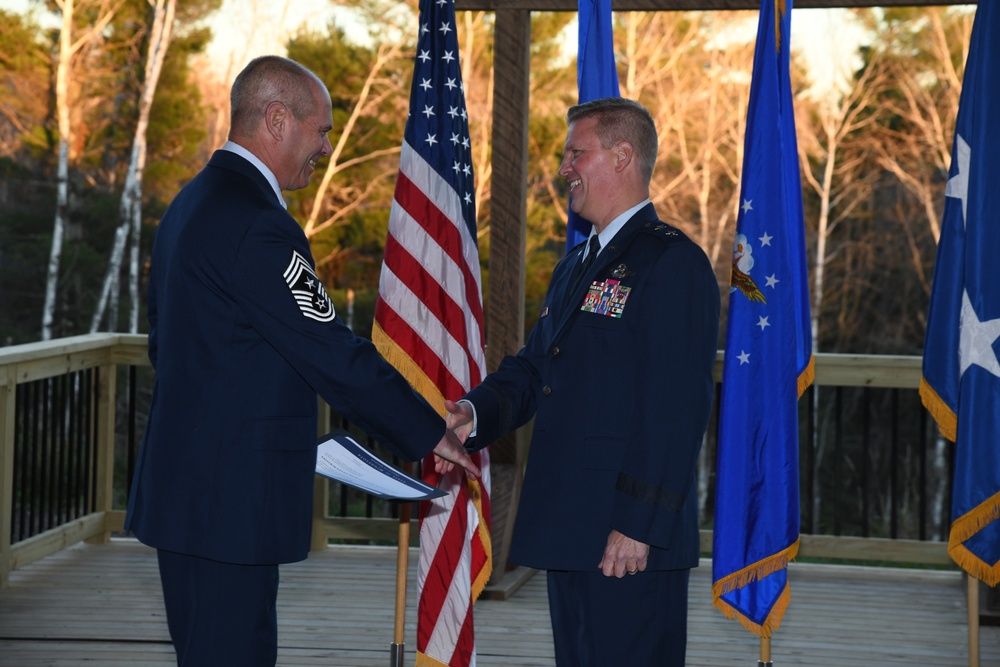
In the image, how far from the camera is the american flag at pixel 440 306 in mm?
3643

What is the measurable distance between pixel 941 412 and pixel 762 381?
1.69 feet

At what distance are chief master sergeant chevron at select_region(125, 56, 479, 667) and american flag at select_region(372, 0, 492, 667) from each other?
4.20 feet

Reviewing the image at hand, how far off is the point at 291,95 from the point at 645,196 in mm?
789

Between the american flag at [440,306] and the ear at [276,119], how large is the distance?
1.33 meters

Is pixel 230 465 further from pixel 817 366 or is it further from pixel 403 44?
pixel 403 44

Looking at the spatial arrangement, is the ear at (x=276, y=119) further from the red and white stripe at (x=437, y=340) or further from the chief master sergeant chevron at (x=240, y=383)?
the red and white stripe at (x=437, y=340)

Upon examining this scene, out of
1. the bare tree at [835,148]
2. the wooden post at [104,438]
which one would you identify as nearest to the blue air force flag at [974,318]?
the wooden post at [104,438]

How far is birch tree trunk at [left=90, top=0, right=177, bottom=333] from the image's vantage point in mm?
15773

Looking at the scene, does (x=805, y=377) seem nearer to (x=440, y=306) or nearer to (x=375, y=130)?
(x=440, y=306)

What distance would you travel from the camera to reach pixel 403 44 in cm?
1609

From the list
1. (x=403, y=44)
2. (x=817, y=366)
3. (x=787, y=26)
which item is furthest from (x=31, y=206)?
(x=787, y=26)

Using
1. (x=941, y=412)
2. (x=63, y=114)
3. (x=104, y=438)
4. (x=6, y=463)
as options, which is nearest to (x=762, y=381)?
(x=941, y=412)

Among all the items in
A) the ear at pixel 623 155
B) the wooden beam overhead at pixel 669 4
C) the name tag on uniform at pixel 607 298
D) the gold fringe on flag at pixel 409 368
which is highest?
the wooden beam overhead at pixel 669 4

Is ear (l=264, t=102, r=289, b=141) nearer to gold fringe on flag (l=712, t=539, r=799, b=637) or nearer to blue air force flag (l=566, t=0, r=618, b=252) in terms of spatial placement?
blue air force flag (l=566, t=0, r=618, b=252)
